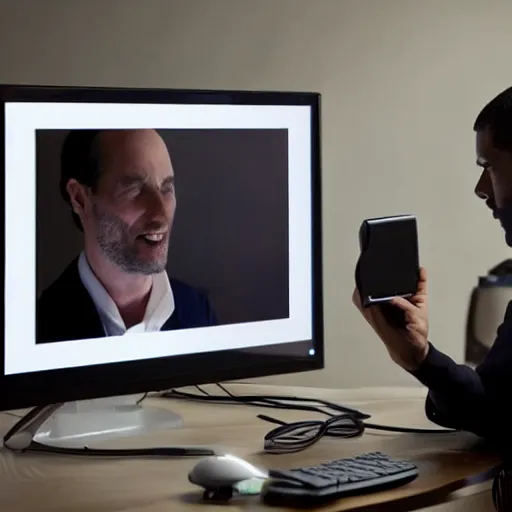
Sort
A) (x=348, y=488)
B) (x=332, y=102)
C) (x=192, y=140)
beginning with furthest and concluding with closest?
(x=332, y=102), (x=192, y=140), (x=348, y=488)

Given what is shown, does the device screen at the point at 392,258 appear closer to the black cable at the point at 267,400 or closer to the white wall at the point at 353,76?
the black cable at the point at 267,400

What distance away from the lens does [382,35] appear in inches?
75.0

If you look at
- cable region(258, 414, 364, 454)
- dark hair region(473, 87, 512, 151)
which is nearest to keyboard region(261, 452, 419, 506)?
cable region(258, 414, 364, 454)

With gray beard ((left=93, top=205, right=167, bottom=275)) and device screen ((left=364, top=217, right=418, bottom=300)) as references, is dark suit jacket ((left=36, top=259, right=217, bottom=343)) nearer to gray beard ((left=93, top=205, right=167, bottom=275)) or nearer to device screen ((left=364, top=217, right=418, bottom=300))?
gray beard ((left=93, top=205, right=167, bottom=275))

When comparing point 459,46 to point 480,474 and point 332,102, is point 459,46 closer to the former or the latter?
point 332,102

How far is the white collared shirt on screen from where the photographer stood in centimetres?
137

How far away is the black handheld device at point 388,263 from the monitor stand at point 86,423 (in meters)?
0.35

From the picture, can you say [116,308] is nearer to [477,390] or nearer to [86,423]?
[86,423]

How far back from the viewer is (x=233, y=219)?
4.88ft

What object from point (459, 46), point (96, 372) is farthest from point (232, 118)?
point (459, 46)

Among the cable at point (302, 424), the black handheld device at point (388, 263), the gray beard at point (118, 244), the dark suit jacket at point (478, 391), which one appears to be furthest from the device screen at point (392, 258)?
the gray beard at point (118, 244)

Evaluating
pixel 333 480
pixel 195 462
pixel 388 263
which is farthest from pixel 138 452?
pixel 388 263

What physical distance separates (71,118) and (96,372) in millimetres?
340

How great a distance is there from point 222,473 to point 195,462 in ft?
0.49
